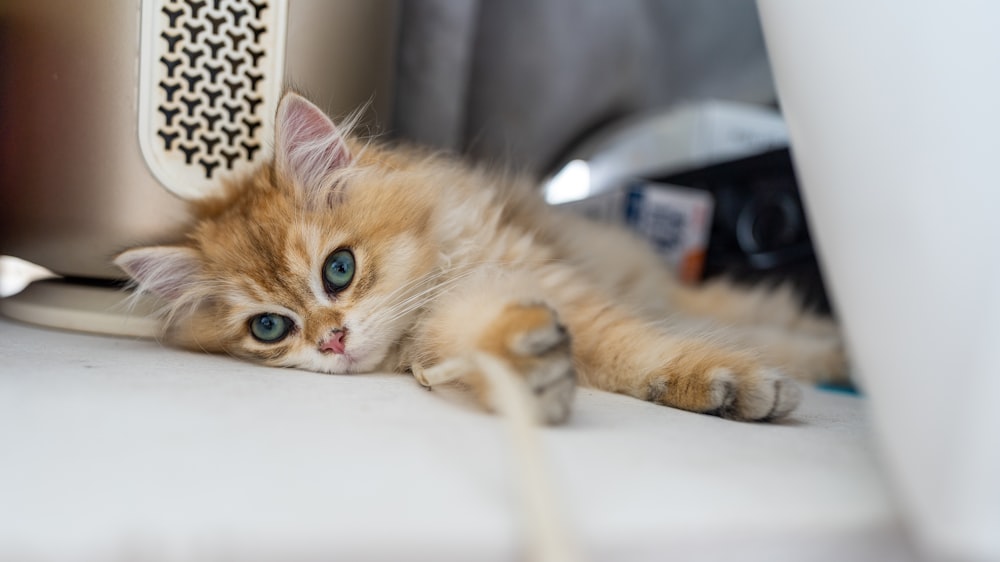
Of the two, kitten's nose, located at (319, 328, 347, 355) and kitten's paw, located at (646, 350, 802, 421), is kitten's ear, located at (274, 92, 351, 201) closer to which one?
kitten's nose, located at (319, 328, 347, 355)

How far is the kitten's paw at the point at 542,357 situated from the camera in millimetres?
776

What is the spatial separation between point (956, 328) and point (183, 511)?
2.01 ft

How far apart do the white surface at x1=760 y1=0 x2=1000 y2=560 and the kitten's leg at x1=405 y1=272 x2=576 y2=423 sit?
297 mm

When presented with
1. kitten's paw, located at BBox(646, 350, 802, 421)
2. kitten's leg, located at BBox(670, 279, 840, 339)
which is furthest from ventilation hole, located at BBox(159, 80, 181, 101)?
kitten's leg, located at BBox(670, 279, 840, 339)

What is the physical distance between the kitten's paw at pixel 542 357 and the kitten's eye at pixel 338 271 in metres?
0.42

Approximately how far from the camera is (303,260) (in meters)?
1.18

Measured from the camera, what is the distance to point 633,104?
2.46m

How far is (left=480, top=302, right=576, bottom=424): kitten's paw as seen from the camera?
2.55 feet

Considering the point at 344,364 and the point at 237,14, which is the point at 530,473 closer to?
the point at 344,364

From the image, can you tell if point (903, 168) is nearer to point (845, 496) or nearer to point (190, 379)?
point (845, 496)

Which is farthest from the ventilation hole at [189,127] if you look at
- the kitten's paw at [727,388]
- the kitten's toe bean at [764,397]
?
the kitten's toe bean at [764,397]

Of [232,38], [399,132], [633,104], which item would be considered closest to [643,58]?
[633,104]

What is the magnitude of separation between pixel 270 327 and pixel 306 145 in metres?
0.33

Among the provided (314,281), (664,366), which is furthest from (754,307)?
(314,281)
